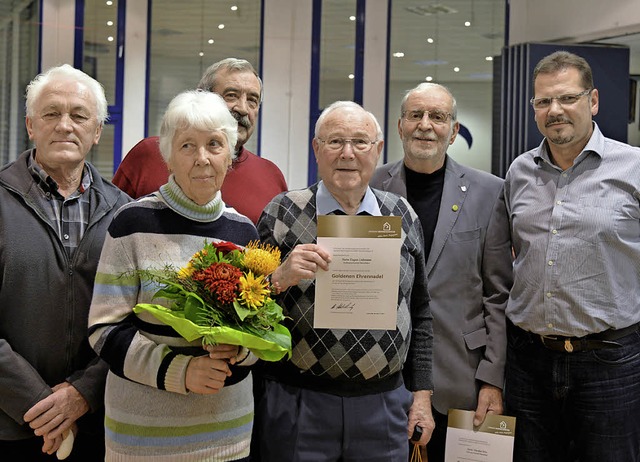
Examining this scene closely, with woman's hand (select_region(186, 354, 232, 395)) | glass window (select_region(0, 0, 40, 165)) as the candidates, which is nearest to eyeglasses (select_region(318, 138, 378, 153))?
woman's hand (select_region(186, 354, 232, 395))

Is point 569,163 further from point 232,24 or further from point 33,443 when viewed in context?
point 232,24

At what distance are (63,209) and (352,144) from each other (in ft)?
3.39

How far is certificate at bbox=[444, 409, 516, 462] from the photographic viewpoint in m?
3.07

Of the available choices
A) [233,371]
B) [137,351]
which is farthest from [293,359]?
[137,351]

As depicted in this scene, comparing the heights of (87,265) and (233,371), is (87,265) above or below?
above

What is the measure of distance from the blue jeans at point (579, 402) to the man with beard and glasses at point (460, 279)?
140mm

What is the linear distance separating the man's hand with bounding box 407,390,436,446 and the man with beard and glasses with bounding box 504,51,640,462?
1.56ft

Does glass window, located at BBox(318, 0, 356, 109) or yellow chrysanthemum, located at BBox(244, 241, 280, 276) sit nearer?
yellow chrysanthemum, located at BBox(244, 241, 280, 276)

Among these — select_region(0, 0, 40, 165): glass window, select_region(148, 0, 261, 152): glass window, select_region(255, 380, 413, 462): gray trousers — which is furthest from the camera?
select_region(148, 0, 261, 152): glass window

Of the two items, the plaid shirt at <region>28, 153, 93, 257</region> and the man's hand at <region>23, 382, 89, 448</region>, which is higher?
the plaid shirt at <region>28, 153, 93, 257</region>

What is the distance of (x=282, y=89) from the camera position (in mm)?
8594

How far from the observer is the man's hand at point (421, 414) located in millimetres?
2857

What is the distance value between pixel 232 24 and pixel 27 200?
6.60 meters

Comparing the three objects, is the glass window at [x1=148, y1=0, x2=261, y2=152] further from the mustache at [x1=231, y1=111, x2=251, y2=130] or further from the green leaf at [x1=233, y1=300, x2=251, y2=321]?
the green leaf at [x1=233, y1=300, x2=251, y2=321]
